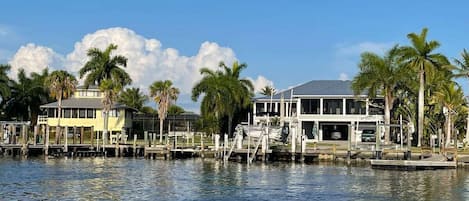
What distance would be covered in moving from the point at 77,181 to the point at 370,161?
26.6m

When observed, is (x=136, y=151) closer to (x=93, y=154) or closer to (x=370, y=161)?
(x=93, y=154)

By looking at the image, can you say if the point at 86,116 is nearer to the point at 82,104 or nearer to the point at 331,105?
the point at 82,104

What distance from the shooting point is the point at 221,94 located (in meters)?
86.9

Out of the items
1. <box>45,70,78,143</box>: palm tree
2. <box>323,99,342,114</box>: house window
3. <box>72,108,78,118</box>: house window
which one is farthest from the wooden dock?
<box>72,108,78,118</box>: house window

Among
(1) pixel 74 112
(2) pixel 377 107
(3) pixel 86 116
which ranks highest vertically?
(2) pixel 377 107

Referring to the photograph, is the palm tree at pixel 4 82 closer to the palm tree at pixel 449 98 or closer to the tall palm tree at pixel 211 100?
the tall palm tree at pixel 211 100

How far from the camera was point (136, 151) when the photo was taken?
71.4 metres

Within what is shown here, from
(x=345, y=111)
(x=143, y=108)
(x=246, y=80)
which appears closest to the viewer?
(x=345, y=111)

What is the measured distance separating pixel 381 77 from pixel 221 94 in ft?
70.1

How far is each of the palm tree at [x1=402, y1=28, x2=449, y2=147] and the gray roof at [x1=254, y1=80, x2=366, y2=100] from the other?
669 inches

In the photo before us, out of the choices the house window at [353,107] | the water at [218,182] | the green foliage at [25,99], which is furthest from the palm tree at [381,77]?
the green foliage at [25,99]

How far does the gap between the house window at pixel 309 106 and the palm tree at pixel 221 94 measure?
22.9 feet

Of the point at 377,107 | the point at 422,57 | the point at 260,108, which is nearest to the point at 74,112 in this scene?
the point at 260,108

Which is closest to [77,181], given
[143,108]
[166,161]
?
[166,161]
